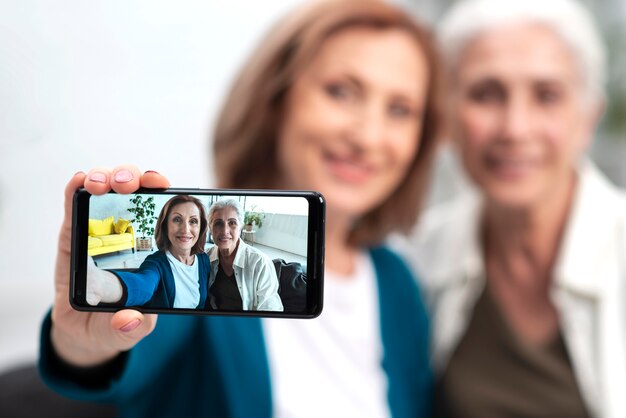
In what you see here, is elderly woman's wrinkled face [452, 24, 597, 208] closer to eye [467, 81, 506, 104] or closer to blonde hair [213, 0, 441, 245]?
eye [467, 81, 506, 104]

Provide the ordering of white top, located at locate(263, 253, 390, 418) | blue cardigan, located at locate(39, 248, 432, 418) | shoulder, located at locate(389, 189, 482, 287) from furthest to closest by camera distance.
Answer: shoulder, located at locate(389, 189, 482, 287), white top, located at locate(263, 253, 390, 418), blue cardigan, located at locate(39, 248, 432, 418)

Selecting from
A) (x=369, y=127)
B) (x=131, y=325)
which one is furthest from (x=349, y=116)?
(x=131, y=325)

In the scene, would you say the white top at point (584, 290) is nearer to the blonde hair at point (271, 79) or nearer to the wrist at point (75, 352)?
the blonde hair at point (271, 79)

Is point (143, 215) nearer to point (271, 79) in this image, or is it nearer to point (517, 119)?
point (271, 79)

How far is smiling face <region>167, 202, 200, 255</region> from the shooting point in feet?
1.25

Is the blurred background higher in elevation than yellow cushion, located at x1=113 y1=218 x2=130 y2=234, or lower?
higher

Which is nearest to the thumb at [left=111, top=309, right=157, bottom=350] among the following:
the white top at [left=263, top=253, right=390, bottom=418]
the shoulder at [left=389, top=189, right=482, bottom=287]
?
the white top at [left=263, top=253, right=390, bottom=418]

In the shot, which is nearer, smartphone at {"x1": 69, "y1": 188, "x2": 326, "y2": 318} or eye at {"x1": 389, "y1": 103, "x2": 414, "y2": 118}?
smartphone at {"x1": 69, "y1": 188, "x2": 326, "y2": 318}

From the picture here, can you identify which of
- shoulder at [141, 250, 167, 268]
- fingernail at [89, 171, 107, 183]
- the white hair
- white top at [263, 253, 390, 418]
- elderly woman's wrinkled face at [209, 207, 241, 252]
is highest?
the white hair

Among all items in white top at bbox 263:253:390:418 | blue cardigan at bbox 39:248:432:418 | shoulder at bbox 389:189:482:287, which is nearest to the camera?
blue cardigan at bbox 39:248:432:418

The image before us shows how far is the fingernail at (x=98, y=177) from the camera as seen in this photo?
375mm

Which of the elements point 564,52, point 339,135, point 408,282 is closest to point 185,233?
point 339,135

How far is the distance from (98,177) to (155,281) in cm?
8

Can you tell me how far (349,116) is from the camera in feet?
2.12
